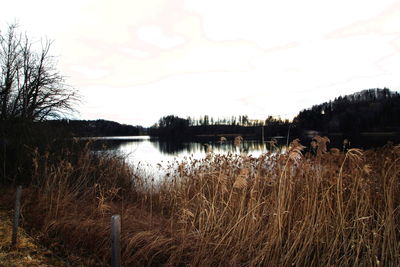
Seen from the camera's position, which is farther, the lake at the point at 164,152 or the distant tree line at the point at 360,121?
the distant tree line at the point at 360,121

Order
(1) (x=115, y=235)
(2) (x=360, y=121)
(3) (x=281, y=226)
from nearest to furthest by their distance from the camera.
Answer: (1) (x=115, y=235), (3) (x=281, y=226), (2) (x=360, y=121)

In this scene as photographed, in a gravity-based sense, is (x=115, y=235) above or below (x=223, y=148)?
above

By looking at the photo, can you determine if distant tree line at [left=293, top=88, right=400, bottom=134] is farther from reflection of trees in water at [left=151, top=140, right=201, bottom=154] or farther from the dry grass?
the dry grass

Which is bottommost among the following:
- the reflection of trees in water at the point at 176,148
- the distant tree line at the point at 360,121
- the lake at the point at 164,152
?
the reflection of trees in water at the point at 176,148

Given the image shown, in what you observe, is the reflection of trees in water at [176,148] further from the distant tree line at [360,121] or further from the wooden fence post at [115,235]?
the distant tree line at [360,121]

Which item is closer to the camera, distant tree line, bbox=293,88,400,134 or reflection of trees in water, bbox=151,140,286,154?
reflection of trees in water, bbox=151,140,286,154

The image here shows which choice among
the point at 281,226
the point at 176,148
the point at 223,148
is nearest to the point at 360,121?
the point at 176,148

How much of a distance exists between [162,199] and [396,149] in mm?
5306

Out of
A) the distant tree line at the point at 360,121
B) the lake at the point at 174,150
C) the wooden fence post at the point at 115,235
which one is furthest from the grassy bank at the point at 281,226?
the distant tree line at the point at 360,121

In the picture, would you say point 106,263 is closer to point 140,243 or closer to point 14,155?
point 140,243

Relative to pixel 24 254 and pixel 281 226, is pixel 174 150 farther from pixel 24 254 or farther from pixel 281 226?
pixel 281 226

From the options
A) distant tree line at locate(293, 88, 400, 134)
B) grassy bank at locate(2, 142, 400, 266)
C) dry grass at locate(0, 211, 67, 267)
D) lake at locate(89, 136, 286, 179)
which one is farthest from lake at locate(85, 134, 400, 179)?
distant tree line at locate(293, 88, 400, 134)

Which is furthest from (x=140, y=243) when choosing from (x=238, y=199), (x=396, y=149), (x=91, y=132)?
(x=91, y=132)

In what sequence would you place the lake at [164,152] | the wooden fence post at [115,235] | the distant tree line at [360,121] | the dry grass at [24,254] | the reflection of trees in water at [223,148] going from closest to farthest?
the wooden fence post at [115,235], the dry grass at [24,254], the reflection of trees in water at [223,148], the lake at [164,152], the distant tree line at [360,121]
